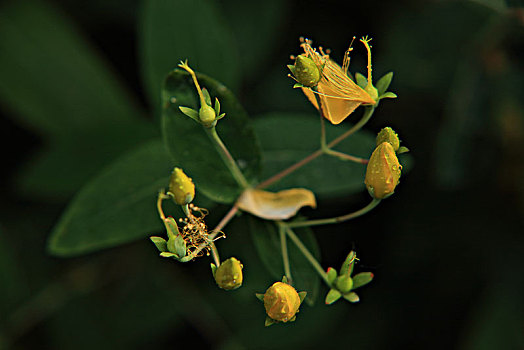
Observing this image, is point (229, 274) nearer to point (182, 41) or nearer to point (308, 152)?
point (308, 152)

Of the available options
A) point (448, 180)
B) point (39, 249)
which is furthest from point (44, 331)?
point (448, 180)

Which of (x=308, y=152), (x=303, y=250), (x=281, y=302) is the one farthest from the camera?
(x=308, y=152)

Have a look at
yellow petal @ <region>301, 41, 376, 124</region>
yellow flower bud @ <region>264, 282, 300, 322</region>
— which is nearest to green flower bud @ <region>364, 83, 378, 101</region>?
yellow petal @ <region>301, 41, 376, 124</region>

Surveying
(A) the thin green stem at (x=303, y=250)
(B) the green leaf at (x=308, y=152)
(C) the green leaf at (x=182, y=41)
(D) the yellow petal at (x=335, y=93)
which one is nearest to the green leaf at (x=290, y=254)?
(A) the thin green stem at (x=303, y=250)

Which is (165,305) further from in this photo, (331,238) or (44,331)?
(331,238)

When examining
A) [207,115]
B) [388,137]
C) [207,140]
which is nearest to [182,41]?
[207,140]
